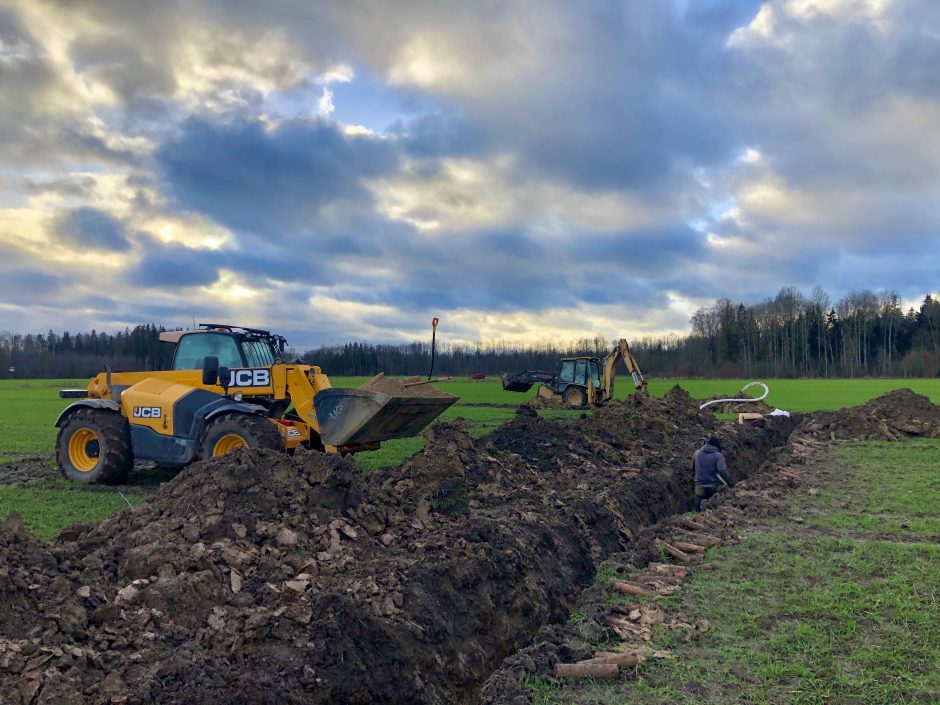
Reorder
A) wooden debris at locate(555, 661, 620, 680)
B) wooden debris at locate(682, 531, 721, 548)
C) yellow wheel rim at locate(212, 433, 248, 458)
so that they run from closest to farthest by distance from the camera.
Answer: wooden debris at locate(555, 661, 620, 680), wooden debris at locate(682, 531, 721, 548), yellow wheel rim at locate(212, 433, 248, 458)

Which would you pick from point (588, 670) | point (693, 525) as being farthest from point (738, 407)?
point (588, 670)

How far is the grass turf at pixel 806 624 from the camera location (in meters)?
4.76

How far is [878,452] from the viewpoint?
18562mm

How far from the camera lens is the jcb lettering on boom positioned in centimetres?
1210

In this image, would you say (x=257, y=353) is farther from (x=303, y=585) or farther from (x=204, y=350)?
(x=303, y=585)

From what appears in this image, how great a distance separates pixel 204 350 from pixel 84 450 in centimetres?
287

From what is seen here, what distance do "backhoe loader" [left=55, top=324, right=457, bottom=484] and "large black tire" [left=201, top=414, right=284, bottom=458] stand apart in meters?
0.02

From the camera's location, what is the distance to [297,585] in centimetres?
590

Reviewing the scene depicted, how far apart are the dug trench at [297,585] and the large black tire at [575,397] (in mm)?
22357

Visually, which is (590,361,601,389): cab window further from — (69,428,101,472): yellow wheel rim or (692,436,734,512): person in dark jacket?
(69,428,101,472): yellow wheel rim

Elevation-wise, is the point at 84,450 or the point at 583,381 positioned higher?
the point at 583,381

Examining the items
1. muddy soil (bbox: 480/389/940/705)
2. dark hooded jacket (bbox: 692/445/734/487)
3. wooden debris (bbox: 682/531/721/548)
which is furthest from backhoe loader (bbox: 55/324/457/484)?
wooden debris (bbox: 682/531/721/548)

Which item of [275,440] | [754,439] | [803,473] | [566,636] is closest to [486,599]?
[566,636]

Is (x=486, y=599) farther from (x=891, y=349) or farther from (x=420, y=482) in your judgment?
(x=891, y=349)
